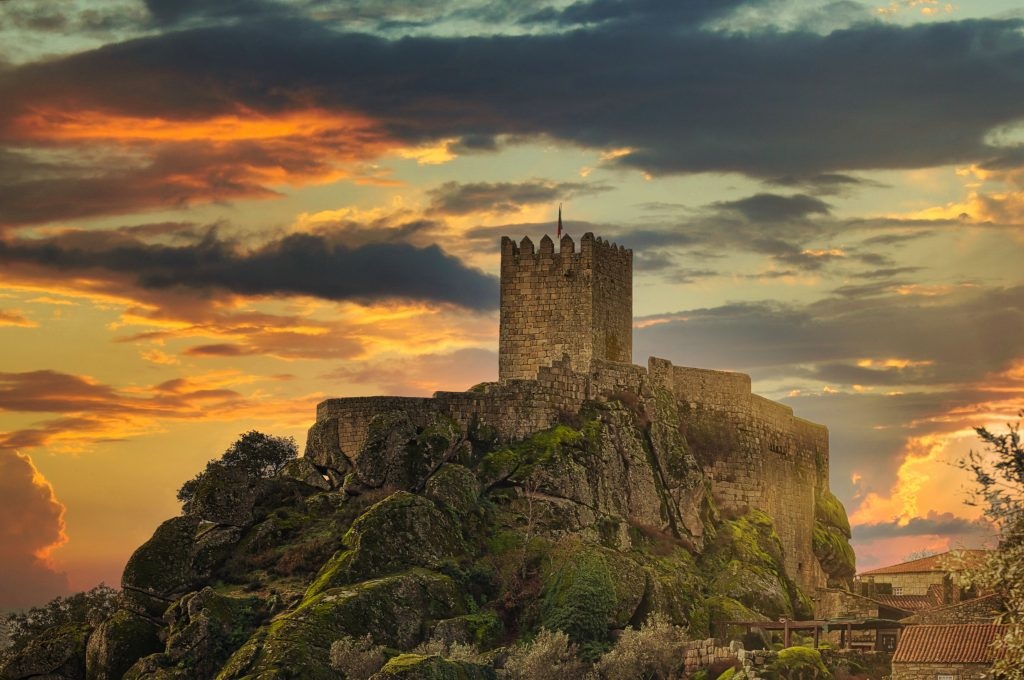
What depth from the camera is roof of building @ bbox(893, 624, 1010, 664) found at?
65000 millimetres

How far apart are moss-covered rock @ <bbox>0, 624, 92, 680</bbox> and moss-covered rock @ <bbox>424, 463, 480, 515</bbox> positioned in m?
16.5

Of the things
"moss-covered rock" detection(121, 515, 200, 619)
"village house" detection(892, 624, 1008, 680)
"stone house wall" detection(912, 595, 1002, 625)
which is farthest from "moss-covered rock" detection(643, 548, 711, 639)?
"moss-covered rock" detection(121, 515, 200, 619)

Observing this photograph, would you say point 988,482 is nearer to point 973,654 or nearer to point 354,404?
point 973,654

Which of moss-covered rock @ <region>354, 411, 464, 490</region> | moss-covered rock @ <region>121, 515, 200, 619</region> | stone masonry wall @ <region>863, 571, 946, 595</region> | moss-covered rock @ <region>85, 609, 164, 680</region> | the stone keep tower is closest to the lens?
moss-covered rock @ <region>85, 609, 164, 680</region>

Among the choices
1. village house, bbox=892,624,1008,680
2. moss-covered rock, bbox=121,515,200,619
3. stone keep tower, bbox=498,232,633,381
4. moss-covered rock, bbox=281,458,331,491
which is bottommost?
village house, bbox=892,624,1008,680

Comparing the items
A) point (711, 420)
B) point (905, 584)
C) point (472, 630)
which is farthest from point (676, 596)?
point (905, 584)

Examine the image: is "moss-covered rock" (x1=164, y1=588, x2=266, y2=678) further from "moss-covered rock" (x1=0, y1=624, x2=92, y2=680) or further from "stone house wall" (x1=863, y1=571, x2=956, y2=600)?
"stone house wall" (x1=863, y1=571, x2=956, y2=600)

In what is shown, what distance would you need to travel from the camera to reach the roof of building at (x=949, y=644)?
65.0 meters

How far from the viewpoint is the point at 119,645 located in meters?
74.9

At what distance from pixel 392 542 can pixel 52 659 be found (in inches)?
612

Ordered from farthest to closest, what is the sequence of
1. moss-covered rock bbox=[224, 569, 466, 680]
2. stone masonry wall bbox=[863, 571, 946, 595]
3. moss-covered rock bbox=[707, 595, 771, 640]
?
stone masonry wall bbox=[863, 571, 946, 595]
moss-covered rock bbox=[707, 595, 771, 640]
moss-covered rock bbox=[224, 569, 466, 680]

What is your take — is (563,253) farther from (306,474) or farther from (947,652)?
(947,652)

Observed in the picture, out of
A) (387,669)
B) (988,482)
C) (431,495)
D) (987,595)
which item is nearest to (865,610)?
(987,595)

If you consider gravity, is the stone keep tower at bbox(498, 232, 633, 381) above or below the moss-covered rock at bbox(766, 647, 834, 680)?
above
